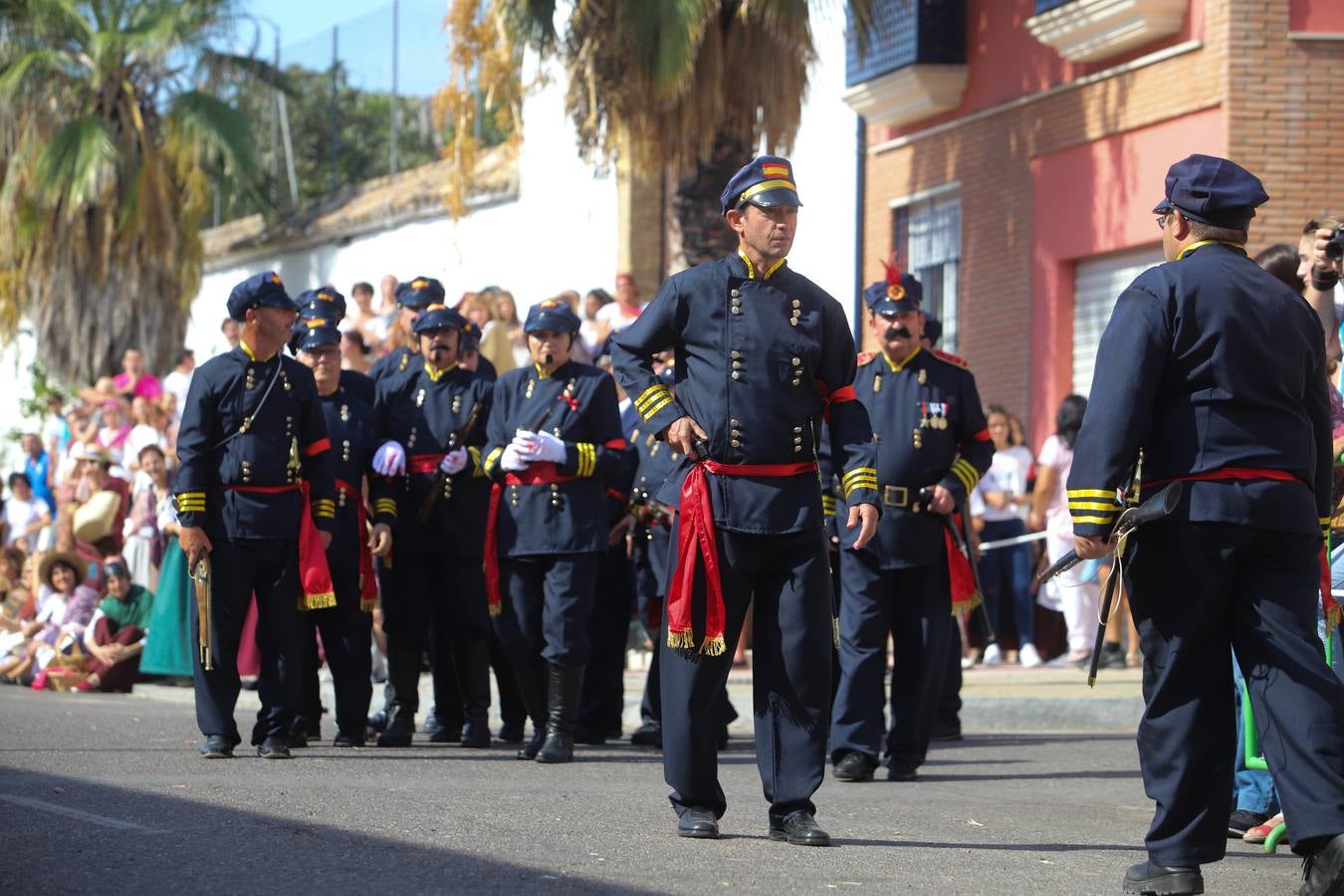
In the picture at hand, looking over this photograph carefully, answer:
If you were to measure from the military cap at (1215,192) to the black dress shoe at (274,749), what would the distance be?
5.30m

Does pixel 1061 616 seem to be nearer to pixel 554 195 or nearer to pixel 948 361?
pixel 948 361

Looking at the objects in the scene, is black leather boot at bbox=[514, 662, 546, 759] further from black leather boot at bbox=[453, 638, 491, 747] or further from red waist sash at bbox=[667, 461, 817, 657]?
red waist sash at bbox=[667, 461, 817, 657]

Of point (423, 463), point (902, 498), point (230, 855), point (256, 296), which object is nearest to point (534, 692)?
point (423, 463)

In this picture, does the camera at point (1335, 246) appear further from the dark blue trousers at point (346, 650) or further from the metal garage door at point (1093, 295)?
the metal garage door at point (1093, 295)

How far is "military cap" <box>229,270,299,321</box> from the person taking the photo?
33.4ft

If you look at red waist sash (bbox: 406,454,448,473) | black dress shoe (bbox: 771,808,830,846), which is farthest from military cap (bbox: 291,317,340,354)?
black dress shoe (bbox: 771,808,830,846)

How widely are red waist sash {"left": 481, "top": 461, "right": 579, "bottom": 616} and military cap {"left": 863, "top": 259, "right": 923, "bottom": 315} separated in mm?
1728

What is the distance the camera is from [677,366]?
8.01 metres

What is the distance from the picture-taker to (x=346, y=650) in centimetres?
1130

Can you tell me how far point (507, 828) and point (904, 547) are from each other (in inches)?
132

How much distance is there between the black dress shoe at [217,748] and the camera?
10.2 meters

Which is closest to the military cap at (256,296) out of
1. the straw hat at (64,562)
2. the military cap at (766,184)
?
the military cap at (766,184)

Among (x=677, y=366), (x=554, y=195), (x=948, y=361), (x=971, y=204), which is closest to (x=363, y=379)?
(x=948, y=361)

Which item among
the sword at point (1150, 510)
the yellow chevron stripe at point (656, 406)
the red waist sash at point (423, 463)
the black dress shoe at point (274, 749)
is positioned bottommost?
the black dress shoe at point (274, 749)
